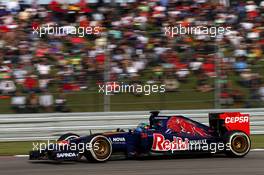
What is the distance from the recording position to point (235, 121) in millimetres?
10547

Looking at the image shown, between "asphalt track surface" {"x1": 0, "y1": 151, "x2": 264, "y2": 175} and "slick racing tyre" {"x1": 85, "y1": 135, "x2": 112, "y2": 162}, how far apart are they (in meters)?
0.15

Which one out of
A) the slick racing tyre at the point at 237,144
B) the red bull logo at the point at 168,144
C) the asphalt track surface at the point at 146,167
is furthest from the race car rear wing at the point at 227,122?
the red bull logo at the point at 168,144

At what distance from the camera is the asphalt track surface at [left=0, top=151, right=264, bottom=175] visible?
314 inches

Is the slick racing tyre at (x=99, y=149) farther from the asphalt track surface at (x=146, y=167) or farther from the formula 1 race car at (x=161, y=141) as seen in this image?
the asphalt track surface at (x=146, y=167)

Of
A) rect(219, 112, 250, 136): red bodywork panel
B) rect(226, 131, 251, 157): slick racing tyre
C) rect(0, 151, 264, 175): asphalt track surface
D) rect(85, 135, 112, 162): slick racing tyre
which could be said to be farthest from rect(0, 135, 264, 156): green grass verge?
rect(85, 135, 112, 162): slick racing tyre

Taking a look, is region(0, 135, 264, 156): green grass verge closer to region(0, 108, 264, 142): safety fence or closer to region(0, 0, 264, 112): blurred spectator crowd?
region(0, 108, 264, 142): safety fence

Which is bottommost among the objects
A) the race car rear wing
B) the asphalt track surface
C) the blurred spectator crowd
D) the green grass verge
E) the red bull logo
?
the green grass verge

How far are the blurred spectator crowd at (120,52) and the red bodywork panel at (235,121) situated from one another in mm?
2837

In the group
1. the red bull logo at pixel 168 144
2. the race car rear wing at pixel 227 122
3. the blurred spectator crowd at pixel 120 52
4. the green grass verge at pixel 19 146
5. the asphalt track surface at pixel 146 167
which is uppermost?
the blurred spectator crowd at pixel 120 52

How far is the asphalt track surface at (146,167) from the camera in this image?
26.2 feet

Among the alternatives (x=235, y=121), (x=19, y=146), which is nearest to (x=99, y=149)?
(x=235, y=121)

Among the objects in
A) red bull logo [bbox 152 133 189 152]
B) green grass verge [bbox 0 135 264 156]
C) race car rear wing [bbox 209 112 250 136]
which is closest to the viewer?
red bull logo [bbox 152 133 189 152]

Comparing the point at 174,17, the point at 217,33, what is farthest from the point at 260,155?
the point at 174,17

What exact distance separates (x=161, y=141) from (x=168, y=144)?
140mm
